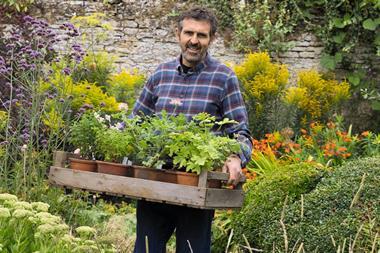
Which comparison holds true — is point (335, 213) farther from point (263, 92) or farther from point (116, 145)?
point (263, 92)

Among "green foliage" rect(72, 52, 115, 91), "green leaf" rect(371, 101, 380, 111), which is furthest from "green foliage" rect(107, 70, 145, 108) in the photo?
"green leaf" rect(371, 101, 380, 111)

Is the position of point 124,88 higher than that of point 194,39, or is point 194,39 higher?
point 194,39

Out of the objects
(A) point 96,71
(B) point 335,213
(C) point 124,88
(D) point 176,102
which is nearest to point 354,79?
(C) point 124,88

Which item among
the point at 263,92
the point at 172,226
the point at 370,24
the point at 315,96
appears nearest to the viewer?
the point at 172,226

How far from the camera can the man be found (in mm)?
3330

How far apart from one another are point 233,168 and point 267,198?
2136 millimetres

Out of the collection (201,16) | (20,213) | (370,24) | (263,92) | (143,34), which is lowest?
(20,213)

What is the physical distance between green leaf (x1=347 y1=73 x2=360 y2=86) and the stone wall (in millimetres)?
495

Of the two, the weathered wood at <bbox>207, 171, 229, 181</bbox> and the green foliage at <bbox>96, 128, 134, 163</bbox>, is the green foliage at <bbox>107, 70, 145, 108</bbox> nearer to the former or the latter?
the green foliage at <bbox>96, 128, 134, 163</bbox>

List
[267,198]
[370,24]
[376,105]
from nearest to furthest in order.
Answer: [267,198]
[376,105]
[370,24]

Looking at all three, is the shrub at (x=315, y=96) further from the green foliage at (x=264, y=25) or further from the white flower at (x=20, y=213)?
the white flower at (x=20, y=213)

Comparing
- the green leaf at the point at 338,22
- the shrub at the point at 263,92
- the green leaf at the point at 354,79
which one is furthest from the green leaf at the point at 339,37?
the shrub at the point at 263,92

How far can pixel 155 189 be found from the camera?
3.07 m

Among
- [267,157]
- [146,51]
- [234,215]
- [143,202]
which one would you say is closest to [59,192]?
[234,215]
